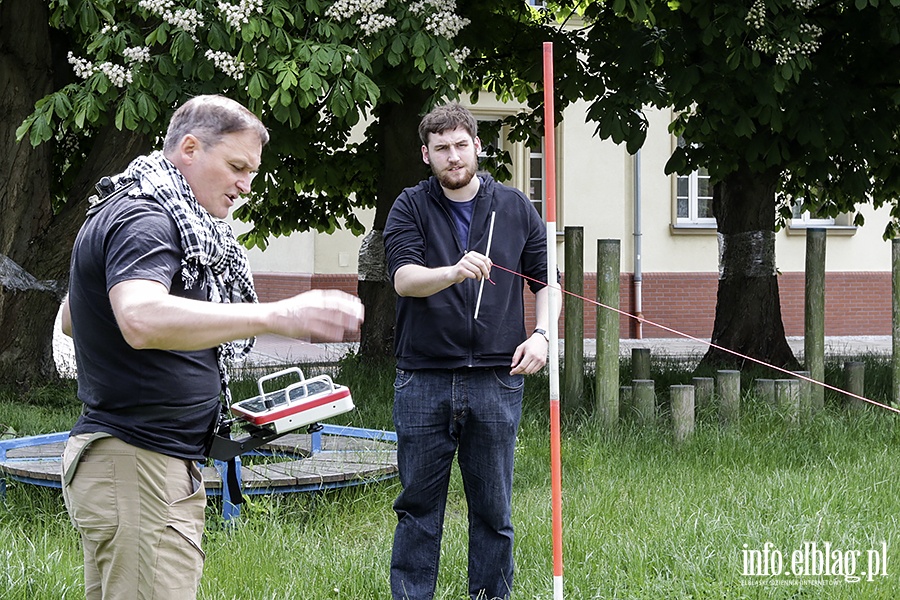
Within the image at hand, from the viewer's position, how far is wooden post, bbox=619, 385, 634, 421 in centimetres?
734

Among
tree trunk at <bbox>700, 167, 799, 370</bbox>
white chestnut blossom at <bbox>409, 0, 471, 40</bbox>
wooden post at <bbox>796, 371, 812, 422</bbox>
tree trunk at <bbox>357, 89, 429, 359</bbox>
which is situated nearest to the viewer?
white chestnut blossom at <bbox>409, 0, 471, 40</bbox>

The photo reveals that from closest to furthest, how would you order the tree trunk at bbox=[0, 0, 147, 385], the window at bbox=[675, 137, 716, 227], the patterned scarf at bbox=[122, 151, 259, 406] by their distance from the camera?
the patterned scarf at bbox=[122, 151, 259, 406], the tree trunk at bbox=[0, 0, 147, 385], the window at bbox=[675, 137, 716, 227]

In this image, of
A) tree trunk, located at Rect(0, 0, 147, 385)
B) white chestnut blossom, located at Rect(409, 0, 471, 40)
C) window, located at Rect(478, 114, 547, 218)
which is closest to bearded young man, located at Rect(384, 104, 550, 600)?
white chestnut blossom, located at Rect(409, 0, 471, 40)

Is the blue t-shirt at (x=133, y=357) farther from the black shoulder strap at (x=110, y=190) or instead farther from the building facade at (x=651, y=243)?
the building facade at (x=651, y=243)

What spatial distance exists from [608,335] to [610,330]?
4cm

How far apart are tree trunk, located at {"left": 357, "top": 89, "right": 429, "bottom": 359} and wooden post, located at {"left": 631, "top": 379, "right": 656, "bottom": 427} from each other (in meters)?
3.68

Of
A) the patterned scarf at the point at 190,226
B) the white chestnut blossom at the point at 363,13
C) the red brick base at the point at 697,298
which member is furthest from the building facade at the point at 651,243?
the patterned scarf at the point at 190,226

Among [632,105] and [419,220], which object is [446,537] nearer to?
[419,220]

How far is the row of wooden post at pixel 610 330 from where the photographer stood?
7.28m

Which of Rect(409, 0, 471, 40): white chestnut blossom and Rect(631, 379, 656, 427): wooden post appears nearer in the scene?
Rect(409, 0, 471, 40): white chestnut blossom

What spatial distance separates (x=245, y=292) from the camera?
305 centimetres

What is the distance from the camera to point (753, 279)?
35.2ft

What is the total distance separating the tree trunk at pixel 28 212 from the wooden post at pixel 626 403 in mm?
4688

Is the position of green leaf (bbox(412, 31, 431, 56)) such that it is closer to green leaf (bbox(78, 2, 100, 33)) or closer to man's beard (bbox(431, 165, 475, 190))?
green leaf (bbox(78, 2, 100, 33))
